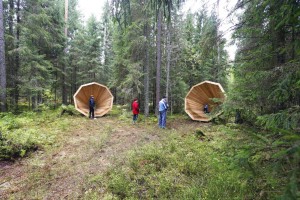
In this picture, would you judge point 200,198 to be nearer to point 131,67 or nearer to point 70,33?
point 131,67

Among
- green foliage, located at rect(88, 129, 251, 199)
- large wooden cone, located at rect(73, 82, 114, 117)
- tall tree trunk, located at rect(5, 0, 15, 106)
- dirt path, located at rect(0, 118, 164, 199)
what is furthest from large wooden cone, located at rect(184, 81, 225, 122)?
tall tree trunk, located at rect(5, 0, 15, 106)

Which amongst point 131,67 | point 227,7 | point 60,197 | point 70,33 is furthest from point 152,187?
→ point 70,33

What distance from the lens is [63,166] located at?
4.94m

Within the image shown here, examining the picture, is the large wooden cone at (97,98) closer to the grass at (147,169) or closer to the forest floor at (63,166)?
the forest floor at (63,166)

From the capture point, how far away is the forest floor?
383cm

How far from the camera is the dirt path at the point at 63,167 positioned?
3832mm

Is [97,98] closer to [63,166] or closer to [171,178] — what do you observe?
[63,166]

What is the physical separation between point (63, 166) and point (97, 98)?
34.1 ft

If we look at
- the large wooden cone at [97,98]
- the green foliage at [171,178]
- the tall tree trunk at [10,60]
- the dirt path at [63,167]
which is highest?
the tall tree trunk at [10,60]

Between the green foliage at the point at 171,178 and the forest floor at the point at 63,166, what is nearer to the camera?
the green foliage at the point at 171,178

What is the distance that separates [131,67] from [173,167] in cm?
877

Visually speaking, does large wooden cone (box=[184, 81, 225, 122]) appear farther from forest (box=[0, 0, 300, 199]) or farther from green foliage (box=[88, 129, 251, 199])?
green foliage (box=[88, 129, 251, 199])

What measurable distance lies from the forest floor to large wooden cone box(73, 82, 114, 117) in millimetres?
5713

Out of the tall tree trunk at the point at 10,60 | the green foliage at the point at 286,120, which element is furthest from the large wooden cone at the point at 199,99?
the tall tree trunk at the point at 10,60
